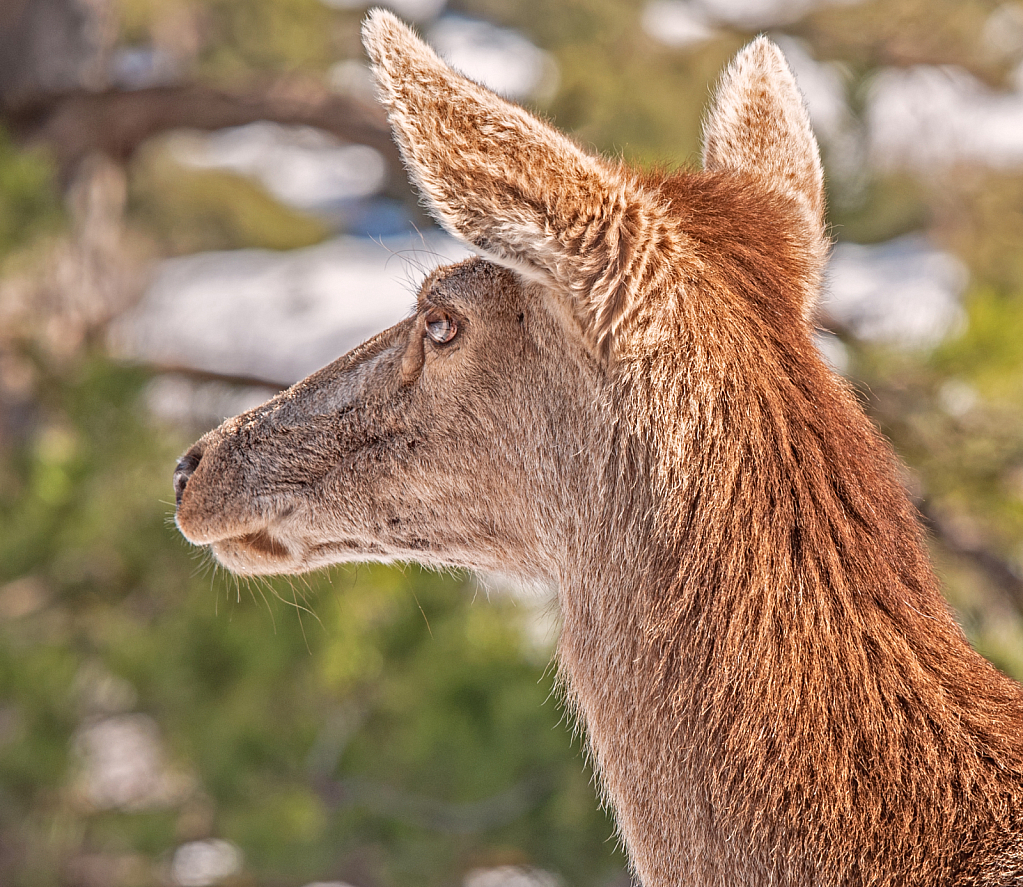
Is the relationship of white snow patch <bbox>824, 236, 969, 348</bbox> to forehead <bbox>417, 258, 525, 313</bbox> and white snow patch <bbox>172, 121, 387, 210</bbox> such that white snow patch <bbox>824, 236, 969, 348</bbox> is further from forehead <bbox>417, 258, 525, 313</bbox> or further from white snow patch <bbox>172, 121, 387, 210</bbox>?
white snow patch <bbox>172, 121, 387, 210</bbox>

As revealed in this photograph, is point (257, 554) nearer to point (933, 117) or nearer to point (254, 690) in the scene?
point (254, 690)

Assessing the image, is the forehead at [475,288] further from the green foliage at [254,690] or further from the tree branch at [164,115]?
the green foliage at [254,690]

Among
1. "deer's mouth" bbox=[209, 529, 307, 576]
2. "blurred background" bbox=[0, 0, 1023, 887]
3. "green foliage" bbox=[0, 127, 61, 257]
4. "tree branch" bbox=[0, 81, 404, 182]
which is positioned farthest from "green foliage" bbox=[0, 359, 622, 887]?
"deer's mouth" bbox=[209, 529, 307, 576]

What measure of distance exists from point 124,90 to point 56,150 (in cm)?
38

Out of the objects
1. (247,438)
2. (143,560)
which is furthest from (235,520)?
(143,560)

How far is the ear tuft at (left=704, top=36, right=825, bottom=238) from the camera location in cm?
185

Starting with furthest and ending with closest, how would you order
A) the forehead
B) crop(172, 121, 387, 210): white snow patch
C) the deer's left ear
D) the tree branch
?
crop(172, 121, 387, 210): white snow patch
the tree branch
the deer's left ear
the forehead

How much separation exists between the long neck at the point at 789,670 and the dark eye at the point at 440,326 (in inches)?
13.6

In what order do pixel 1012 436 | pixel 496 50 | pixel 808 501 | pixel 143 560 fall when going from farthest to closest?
pixel 496 50 < pixel 143 560 < pixel 1012 436 < pixel 808 501

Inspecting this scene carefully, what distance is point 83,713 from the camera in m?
4.16

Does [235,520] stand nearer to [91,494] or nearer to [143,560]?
[91,494]

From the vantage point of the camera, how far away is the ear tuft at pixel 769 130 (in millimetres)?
1846

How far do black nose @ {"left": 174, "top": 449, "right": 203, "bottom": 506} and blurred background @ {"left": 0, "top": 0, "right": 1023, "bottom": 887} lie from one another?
1.35 metres

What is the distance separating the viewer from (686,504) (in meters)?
1.43
